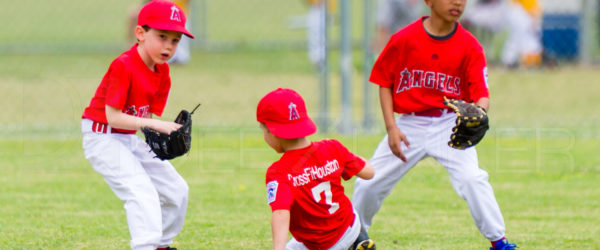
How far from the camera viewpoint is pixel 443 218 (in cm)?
591

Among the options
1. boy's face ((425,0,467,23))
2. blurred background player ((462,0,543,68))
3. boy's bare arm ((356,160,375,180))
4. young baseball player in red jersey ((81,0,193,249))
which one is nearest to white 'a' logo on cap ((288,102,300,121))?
boy's bare arm ((356,160,375,180))

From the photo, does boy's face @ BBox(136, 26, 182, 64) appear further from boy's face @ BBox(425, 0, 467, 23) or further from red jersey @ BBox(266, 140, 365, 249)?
boy's face @ BBox(425, 0, 467, 23)

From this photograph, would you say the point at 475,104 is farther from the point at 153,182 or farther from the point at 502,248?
the point at 153,182

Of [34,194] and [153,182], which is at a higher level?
[153,182]

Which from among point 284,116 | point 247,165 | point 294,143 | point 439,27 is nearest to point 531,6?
point 247,165

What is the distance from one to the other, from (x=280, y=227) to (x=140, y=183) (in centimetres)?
83

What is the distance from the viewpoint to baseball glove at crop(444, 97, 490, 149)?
→ 455 centimetres

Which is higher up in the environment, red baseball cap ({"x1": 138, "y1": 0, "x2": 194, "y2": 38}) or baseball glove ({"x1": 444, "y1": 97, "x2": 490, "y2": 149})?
red baseball cap ({"x1": 138, "y1": 0, "x2": 194, "y2": 38})

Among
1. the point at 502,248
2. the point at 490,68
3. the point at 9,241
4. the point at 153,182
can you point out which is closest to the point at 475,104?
the point at 502,248

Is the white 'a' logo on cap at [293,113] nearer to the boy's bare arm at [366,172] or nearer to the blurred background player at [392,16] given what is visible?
the boy's bare arm at [366,172]

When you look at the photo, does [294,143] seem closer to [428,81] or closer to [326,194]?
[326,194]

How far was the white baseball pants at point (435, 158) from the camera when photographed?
4676mm

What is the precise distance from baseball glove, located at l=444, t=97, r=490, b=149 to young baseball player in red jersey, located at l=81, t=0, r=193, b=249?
1449 millimetres

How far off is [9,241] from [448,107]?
2679 mm
